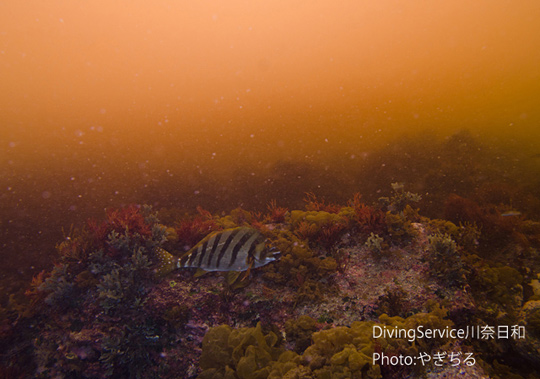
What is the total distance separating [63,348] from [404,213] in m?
5.69

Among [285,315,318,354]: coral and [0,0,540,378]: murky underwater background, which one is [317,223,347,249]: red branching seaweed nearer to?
[285,315,318,354]: coral

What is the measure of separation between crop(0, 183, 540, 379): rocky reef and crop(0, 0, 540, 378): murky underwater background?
3.84 meters

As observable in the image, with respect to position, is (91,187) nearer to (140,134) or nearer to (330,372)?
(330,372)

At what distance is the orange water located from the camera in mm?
34000

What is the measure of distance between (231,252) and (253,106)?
199ft

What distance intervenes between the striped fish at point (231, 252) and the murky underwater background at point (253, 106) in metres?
5.67

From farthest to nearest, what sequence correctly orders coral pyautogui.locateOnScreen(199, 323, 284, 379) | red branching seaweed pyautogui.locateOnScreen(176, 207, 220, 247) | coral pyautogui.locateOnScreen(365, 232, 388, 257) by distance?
red branching seaweed pyautogui.locateOnScreen(176, 207, 220, 247) → coral pyautogui.locateOnScreen(365, 232, 388, 257) → coral pyautogui.locateOnScreen(199, 323, 284, 379)

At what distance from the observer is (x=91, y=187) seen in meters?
13.8

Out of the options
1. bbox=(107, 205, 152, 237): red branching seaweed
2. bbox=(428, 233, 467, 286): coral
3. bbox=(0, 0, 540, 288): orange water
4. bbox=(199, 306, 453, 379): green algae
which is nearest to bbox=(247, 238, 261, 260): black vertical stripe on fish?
bbox=(199, 306, 453, 379): green algae

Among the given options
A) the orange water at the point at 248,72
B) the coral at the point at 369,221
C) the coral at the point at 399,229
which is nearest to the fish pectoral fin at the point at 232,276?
the coral at the point at 369,221

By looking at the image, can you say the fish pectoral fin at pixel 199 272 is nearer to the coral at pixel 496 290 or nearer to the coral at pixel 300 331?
the coral at pixel 300 331

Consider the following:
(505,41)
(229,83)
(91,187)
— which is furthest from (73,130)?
(505,41)

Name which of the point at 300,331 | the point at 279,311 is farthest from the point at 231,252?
the point at 300,331

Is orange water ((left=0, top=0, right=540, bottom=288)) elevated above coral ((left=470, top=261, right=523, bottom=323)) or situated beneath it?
elevated above
